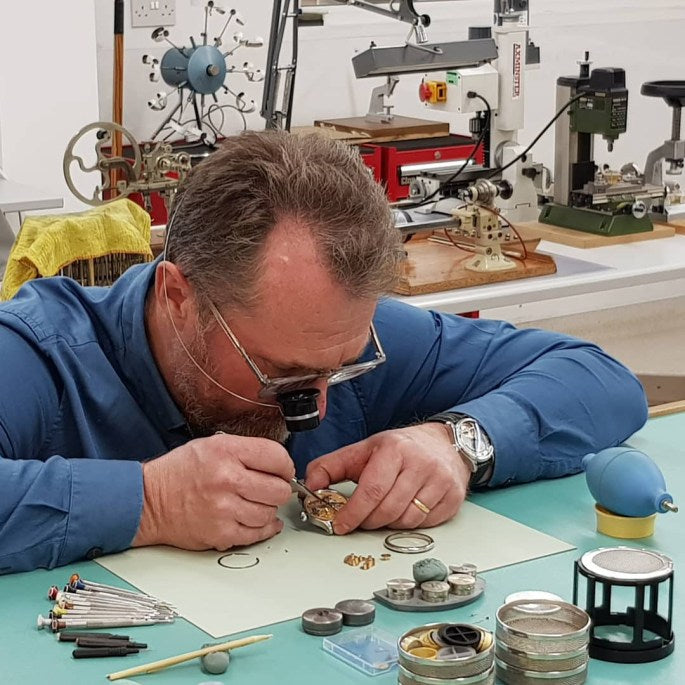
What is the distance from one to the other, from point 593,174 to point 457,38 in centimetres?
177

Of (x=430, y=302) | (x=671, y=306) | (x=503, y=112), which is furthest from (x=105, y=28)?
(x=671, y=306)

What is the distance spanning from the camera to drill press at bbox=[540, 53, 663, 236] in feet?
11.8

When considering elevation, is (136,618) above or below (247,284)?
below

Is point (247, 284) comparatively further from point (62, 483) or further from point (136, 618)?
point (136, 618)

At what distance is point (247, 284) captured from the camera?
5.15ft

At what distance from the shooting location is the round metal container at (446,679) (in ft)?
3.71

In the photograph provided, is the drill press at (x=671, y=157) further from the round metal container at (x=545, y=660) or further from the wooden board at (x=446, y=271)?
the round metal container at (x=545, y=660)

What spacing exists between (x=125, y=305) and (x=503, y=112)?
206cm

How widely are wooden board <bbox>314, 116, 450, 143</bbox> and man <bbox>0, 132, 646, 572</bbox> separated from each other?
2.75 m

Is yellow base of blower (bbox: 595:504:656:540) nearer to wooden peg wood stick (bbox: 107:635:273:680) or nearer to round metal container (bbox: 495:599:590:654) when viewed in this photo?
round metal container (bbox: 495:599:590:654)

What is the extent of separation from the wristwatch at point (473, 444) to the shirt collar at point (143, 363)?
0.37 m

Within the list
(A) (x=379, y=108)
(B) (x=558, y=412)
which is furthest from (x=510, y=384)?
(A) (x=379, y=108)

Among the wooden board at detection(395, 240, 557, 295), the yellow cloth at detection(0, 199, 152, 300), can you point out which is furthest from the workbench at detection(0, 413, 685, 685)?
the wooden board at detection(395, 240, 557, 295)

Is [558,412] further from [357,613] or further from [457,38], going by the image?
[457,38]
